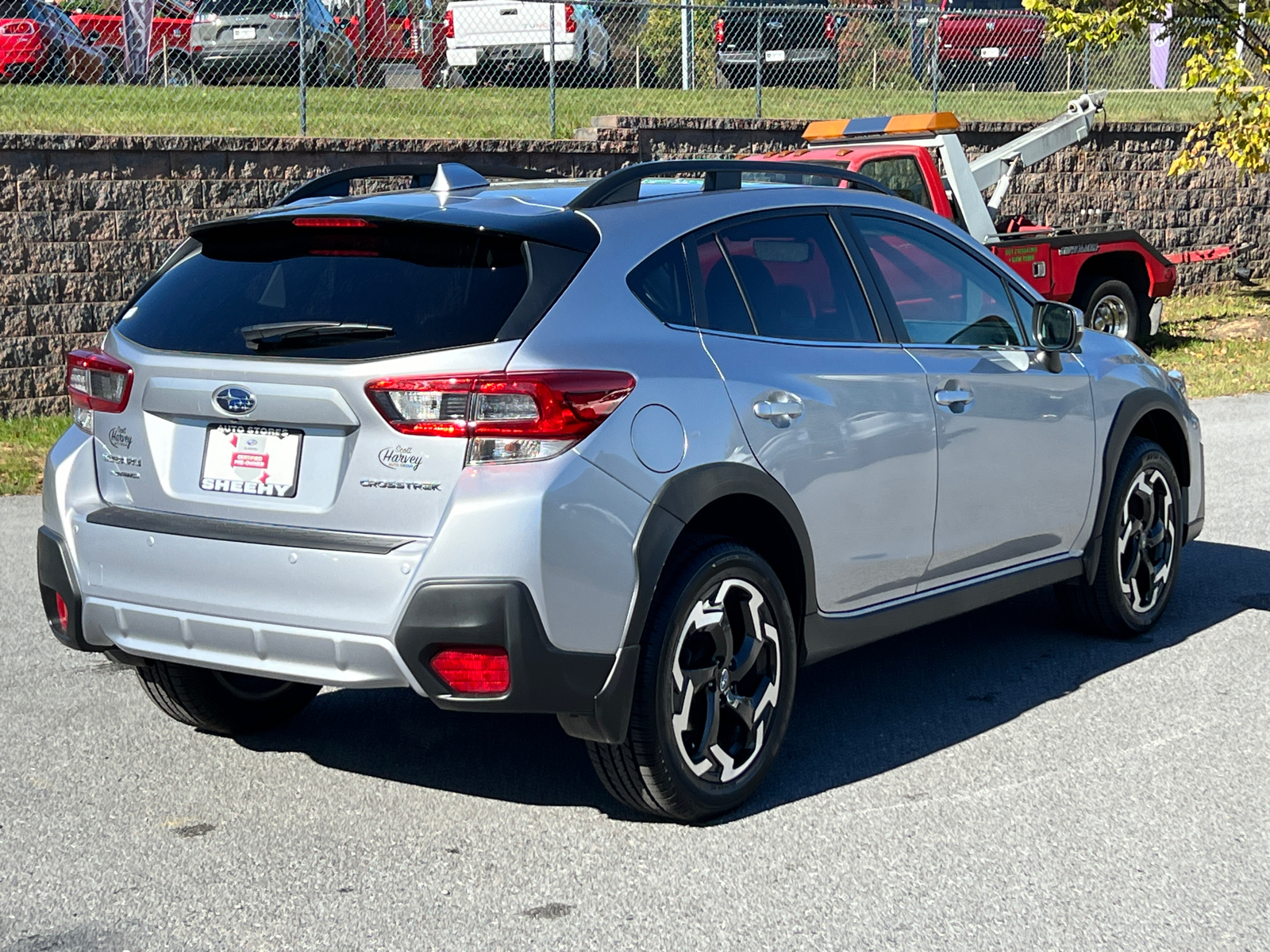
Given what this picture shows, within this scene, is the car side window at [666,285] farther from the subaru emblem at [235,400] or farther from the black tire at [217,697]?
the black tire at [217,697]

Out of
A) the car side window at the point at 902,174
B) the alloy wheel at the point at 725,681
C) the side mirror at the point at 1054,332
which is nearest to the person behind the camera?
the alloy wheel at the point at 725,681

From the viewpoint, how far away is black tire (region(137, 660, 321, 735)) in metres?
5.04

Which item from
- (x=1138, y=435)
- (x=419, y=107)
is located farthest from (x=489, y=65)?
(x=1138, y=435)

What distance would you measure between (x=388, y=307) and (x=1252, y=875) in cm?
254

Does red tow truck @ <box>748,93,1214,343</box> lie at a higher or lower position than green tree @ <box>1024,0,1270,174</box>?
lower

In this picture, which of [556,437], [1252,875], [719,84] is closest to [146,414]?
[556,437]

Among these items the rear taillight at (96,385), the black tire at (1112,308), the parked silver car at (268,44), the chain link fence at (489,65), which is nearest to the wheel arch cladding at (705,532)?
the rear taillight at (96,385)

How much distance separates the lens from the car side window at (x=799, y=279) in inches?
189

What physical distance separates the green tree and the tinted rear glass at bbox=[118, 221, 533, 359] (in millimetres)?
14523

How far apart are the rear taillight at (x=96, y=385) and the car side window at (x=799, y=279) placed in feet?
5.64

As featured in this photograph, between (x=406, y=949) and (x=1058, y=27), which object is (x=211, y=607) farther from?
(x=1058, y=27)

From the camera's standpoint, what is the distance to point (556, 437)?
396 cm

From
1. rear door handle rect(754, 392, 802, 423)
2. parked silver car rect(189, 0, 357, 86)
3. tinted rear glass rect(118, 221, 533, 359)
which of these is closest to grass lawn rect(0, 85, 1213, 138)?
parked silver car rect(189, 0, 357, 86)

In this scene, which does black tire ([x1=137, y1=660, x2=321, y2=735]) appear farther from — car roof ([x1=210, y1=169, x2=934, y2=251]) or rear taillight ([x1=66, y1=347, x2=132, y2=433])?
car roof ([x1=210, y1=169, x2=934, y2=251])
